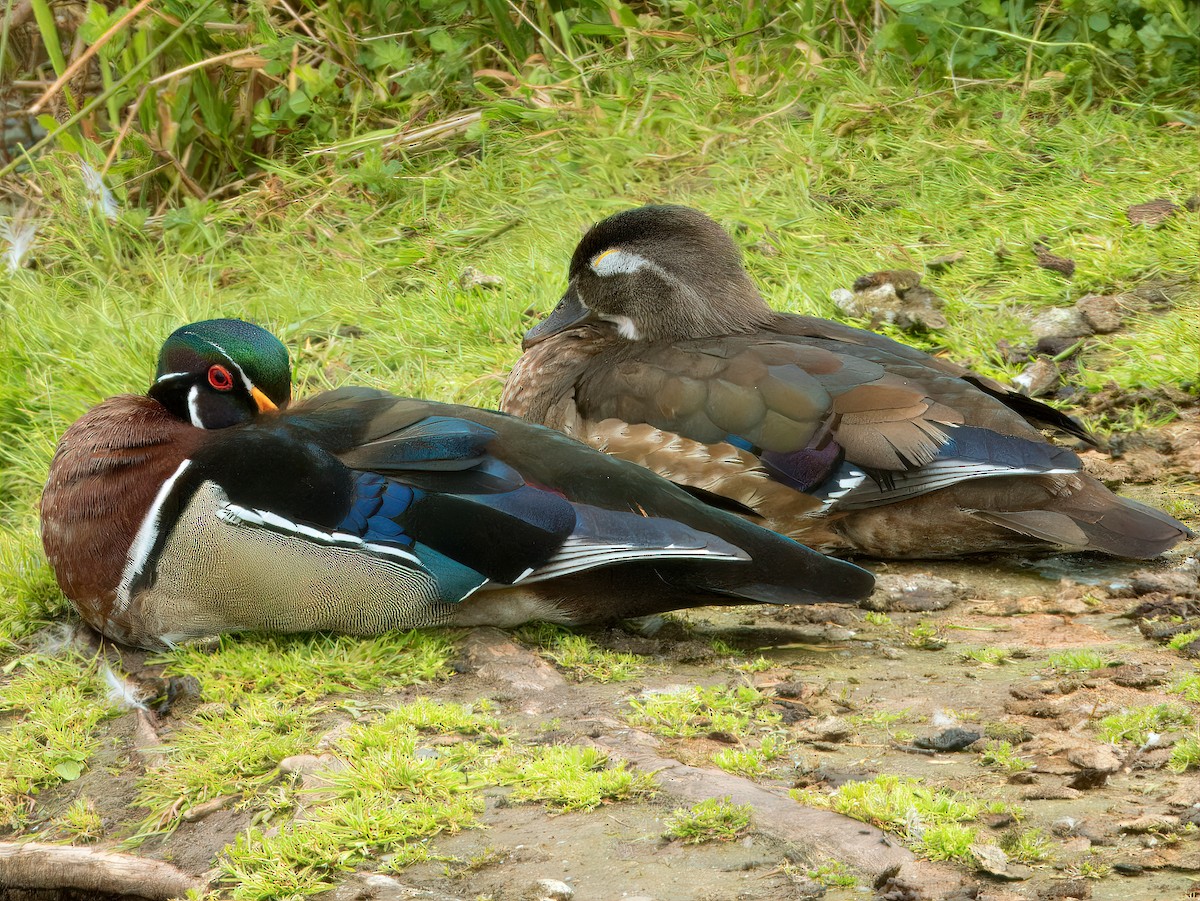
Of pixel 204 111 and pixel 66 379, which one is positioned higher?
pixel 204 111

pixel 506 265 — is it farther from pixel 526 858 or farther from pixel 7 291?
pixel 526 858

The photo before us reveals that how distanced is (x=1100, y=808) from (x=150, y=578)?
2.01 m

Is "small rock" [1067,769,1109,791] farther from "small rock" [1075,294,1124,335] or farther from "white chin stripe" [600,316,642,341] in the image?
"small rock" [1075,294,1124,335]

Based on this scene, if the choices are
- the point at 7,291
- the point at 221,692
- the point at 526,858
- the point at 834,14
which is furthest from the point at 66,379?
the point at 834,14

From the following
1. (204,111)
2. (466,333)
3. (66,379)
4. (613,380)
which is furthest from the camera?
(204,111)

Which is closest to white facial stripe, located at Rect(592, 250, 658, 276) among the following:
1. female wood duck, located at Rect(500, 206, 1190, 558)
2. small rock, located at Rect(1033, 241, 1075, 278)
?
female wood duck, located at Rect(500, 206, 1190, 558)

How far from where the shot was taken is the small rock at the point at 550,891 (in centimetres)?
204

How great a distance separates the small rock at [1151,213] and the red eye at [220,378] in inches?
157

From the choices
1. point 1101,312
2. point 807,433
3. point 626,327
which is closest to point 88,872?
point 807,433

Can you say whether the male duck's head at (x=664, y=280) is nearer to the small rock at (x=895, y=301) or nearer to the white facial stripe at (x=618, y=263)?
the white facial stripe at (x=618, y=263)

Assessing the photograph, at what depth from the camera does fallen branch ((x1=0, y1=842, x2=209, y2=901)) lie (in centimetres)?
231

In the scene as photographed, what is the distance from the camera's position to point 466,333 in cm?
527

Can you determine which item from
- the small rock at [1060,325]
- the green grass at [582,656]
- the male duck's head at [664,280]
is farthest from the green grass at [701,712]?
the small rock at [1060,325]

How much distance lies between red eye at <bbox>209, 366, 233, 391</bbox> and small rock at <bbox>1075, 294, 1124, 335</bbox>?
3.24 metres
